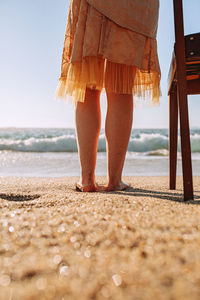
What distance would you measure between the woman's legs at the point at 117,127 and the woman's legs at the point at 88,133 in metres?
0.08

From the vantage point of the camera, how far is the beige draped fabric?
42.3 inches

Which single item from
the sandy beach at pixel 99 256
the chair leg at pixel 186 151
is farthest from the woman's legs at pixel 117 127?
the sandy beach at pixel 99 256

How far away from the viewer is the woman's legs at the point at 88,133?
1.22 metres

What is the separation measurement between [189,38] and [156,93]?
373 millimetres

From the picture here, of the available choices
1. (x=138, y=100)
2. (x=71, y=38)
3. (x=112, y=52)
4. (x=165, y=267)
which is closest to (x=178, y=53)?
(x=112, y=52)

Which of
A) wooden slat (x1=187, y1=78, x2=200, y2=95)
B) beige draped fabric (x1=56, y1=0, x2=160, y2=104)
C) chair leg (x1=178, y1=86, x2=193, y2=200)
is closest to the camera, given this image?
chair leg (x1=178, y1=86, x2=193, y2=200)

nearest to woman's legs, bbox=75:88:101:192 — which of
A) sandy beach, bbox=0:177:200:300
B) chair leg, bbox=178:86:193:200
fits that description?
chair leg, bbox=178:86:193:200

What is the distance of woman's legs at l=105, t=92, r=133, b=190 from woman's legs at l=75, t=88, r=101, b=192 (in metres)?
0.08

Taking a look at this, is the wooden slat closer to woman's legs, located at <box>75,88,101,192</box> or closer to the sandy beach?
woman's legs, located at <box>75,88,101,192</box>

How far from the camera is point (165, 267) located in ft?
1.13

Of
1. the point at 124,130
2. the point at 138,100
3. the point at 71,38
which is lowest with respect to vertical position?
the point at 124,130

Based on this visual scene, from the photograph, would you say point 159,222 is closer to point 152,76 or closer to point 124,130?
point 124,130

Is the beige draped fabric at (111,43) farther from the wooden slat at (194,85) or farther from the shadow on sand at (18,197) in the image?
the shadow on sand at (18,197)

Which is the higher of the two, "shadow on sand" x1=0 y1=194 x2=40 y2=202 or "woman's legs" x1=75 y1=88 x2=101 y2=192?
"woman's legs" x1=75 y1=88 x2=101 y2=192
